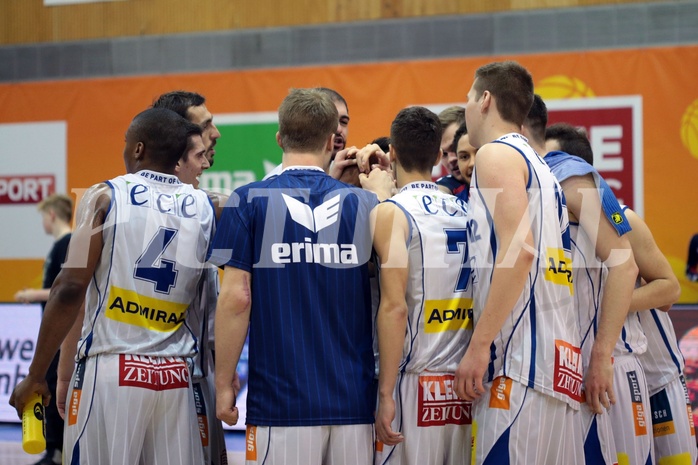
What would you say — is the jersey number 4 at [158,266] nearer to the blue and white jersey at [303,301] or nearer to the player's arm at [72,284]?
the player's arm at [72,284]

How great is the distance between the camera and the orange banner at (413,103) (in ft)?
35.2

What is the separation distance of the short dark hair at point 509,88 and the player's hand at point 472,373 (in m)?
1.08

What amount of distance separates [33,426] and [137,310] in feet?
2.37

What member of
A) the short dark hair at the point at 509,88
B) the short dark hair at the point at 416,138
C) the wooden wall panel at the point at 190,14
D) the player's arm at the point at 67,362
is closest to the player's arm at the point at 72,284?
the player's arm at the point at 67,362

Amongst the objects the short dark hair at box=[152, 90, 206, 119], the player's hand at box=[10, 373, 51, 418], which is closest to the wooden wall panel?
the short dark hair at box=[152, 90, 206, 119]

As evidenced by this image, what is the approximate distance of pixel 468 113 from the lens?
3789 millimetres

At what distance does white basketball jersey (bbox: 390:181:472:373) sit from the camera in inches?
147

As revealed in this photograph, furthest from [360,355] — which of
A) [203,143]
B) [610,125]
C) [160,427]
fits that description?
[610,125]

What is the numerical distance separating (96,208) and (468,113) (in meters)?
1.77

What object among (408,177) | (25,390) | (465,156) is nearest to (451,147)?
(465,156)

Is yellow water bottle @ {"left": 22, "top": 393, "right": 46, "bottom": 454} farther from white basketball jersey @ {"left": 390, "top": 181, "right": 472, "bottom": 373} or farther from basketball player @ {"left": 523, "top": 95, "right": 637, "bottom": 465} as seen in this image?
basketball player @ {"left": 523, "top": 95, "right": 637, "bottom": 465}

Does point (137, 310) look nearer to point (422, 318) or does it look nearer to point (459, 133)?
point (422, 318)

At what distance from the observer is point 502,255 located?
339cm

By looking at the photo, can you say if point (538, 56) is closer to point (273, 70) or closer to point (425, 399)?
point (273, 70)
